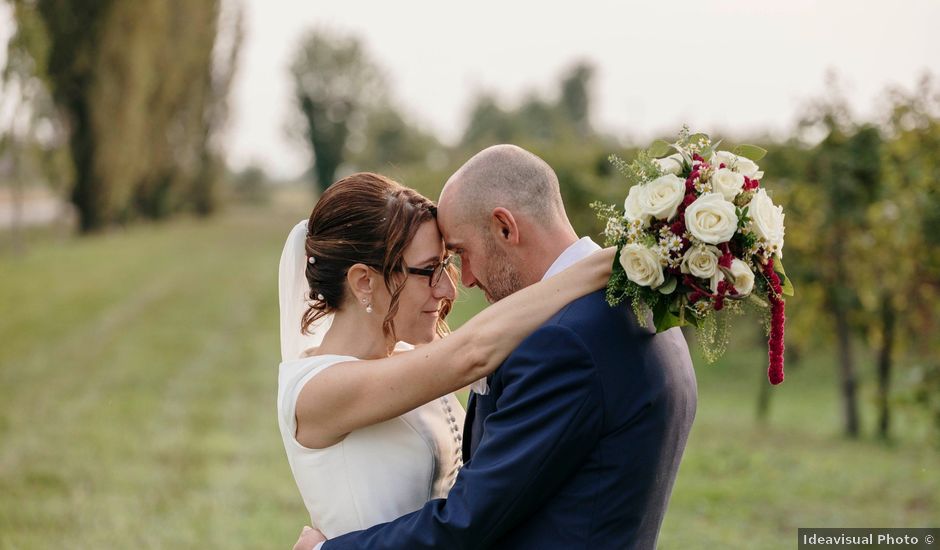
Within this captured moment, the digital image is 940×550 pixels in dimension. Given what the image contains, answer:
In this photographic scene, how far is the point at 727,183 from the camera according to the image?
2.71 m

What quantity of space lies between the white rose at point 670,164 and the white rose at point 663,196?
0.05 meters

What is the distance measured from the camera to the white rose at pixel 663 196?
266cm

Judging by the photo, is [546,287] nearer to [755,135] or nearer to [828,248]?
[828,248]

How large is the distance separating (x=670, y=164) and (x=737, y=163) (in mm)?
202

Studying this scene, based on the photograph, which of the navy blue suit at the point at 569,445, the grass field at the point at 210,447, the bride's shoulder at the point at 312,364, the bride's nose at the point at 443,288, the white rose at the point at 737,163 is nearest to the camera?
the navy blue suit at the point at 569,445

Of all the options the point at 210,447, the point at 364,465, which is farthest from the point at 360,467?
the point at 210,447

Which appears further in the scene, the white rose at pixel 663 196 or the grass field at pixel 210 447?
the grass field at pixel 210 447

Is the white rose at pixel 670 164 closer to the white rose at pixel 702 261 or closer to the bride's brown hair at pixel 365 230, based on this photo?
the white rose at pixel 702 261

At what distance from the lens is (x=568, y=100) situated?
8331 cm

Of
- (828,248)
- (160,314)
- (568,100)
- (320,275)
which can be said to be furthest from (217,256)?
(568,100)

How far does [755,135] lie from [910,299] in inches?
272

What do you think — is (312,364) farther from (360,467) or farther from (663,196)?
(663,196)

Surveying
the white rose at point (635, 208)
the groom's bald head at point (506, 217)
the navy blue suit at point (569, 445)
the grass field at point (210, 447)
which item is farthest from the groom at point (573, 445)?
the grass field at point (210, 447)

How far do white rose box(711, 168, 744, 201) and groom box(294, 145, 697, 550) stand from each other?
43 centimetres
